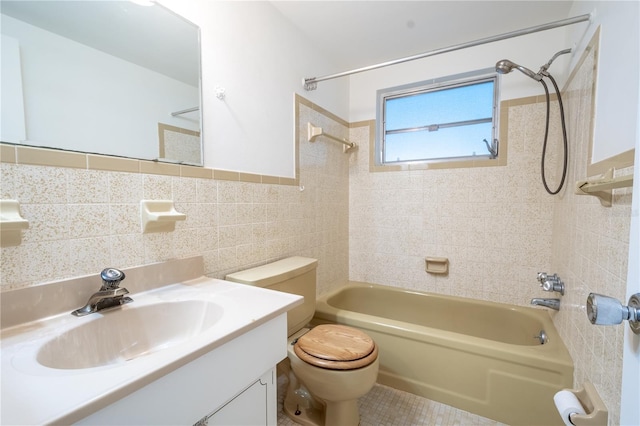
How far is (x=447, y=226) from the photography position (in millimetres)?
2203

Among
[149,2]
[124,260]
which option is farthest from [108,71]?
[124,260]

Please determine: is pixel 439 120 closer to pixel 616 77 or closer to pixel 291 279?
pixel 616 77

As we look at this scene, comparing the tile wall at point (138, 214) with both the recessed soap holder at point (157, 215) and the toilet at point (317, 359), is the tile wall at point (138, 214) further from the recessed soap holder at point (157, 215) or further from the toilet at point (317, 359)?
the toilet at point (317, 359)

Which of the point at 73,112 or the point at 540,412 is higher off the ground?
the point at 73,112

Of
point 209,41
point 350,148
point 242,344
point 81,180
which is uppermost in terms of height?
point 209,41

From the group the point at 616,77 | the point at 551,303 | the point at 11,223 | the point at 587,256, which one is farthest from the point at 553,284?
the point at 11,223

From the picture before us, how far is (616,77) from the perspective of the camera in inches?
38.4

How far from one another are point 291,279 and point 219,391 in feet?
2.61

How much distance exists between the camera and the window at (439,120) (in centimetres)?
210

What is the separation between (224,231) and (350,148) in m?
1.51

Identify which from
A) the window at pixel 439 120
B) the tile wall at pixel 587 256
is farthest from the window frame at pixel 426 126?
the tile wall at pixel 587 256

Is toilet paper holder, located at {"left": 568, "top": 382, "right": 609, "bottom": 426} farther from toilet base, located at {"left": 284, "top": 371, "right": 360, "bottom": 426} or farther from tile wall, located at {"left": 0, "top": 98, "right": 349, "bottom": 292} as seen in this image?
tile wall, located at {"left": 0, "top": 98, "right": 349, "bottom": 292}

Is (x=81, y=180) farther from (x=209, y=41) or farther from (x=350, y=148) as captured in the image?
(x=350, y=148)

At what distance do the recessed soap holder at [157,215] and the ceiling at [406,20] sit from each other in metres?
1.40
